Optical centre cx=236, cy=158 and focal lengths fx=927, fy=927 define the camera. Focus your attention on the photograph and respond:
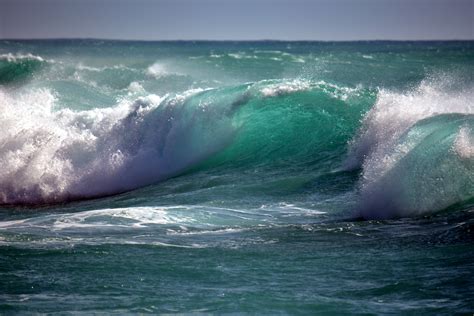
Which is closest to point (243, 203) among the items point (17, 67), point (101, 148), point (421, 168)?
point (421, 168)

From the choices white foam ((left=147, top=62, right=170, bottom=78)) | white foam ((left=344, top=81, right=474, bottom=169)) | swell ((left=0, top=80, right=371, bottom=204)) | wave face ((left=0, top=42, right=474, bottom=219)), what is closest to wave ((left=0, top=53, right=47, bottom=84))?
white foam ((left=147, top=62, right=170, bottom=78))

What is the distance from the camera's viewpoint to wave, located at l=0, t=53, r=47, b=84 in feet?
118

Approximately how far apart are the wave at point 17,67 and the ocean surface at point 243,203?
303 inches

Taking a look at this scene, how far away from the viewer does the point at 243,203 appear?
592 inches

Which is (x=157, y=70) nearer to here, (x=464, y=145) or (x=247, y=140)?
(x=247, y=140)

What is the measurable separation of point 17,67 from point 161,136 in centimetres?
1945

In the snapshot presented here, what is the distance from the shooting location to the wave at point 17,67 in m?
36.0

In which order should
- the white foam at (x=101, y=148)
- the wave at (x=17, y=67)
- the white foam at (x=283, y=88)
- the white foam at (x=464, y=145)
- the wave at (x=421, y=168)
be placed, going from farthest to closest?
1. the wave at (x=17, y=67)
2. the white foam at (x=283, y=88)
3. the white foam at (x=101, y=148)
4. the white foam at (x=464, y=145)
5. the wave at (x=421, y=168)

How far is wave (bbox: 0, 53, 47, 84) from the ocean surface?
7703 mm

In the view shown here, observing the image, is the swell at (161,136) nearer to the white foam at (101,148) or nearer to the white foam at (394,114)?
the white foam at (101,148)

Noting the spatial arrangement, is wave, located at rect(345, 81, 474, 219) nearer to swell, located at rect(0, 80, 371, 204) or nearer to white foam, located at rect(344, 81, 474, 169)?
white foam, located at rect(344, 81, 474, 169)

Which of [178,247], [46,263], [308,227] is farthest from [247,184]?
[46,263]

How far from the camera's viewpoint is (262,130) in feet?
68.2

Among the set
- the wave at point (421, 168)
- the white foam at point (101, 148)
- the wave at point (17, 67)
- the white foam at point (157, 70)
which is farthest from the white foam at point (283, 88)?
the white foam at point (157, 70)
